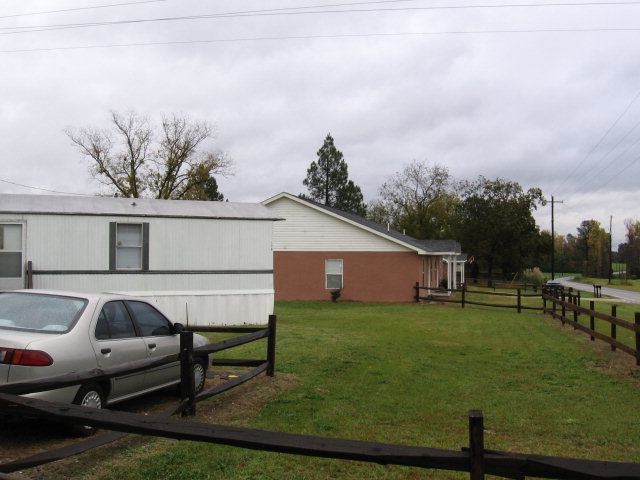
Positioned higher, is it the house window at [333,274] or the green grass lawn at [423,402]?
the house window at [333,274]

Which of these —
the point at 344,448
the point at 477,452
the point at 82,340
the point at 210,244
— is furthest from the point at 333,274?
the point at 477,452

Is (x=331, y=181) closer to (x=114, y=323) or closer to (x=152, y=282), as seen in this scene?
(x=152, y=282)

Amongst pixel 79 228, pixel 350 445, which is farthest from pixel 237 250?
pixel 350 445

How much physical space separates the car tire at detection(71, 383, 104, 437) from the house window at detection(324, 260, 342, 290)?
24.6m

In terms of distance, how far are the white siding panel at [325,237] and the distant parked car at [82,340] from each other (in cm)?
2286

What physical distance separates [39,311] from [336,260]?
24.5 meters

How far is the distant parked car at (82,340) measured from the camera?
222 inches

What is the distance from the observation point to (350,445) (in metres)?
3.25

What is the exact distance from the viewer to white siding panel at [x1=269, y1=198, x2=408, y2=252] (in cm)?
3056

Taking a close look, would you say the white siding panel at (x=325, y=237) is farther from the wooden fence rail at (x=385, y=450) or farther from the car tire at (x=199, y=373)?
the wooden fence rail at (x=385, y=450)

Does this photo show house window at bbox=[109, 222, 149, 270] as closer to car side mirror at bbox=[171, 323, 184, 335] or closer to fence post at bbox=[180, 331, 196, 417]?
car side mirror at bbox=[171, 323, 184, 335]

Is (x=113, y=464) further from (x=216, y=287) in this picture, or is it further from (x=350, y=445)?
(x=216, y=287)

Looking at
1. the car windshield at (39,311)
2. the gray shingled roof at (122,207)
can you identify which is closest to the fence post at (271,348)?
the car windshield at (39,311)

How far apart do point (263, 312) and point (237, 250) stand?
190cm
